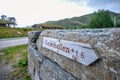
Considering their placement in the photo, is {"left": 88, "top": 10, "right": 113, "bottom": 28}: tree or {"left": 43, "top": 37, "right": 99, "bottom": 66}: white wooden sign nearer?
{"left": 43, "top": 37, "right": 99, "bottom": 66}: white wooden sign

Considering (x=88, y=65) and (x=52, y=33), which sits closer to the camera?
(x=88, y=65)

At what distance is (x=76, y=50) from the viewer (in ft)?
10.00

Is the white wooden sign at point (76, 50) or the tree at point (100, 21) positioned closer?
the white wooden sign at point (76, 50)

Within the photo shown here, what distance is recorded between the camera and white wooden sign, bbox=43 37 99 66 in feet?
8.57

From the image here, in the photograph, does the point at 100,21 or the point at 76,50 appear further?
the point at 100,21

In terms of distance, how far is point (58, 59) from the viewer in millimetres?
3994

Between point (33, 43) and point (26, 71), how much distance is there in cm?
142

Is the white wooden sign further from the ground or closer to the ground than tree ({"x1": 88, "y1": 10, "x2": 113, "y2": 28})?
closer to the ground

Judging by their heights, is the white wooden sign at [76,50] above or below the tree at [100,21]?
below

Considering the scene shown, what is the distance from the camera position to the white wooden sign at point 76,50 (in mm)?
2611

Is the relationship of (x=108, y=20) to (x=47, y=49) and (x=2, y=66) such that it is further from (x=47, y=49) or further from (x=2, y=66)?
(x=47, y=49)

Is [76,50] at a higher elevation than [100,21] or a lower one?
lower

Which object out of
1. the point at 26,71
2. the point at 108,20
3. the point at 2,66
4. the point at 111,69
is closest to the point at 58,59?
the point at 111,69

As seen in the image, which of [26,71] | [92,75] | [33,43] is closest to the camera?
[92,75]
